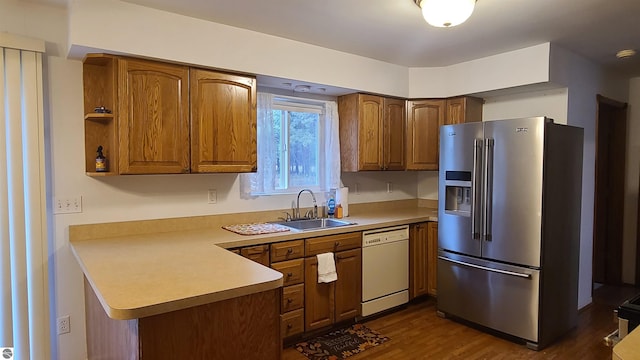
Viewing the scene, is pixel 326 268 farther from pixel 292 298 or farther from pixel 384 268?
pixel 384 268

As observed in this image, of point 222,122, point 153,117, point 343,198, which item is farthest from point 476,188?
point 153,117

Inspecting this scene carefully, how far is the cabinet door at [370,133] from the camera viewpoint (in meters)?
3.56

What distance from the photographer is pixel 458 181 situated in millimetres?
3205

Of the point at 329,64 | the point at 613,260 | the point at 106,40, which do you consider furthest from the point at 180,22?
the point at 613,260

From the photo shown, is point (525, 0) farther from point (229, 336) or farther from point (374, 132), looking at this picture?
point (229, 336)

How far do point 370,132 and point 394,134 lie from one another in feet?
1.06

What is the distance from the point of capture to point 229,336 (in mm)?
1610

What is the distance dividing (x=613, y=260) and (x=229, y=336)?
4.66m

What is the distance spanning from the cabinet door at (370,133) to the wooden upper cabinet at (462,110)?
729mm

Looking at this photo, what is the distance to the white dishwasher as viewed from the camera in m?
3.24

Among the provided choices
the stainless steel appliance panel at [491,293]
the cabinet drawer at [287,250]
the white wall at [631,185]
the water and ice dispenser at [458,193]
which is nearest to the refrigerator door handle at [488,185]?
the water and ice dispenser at [458,193]

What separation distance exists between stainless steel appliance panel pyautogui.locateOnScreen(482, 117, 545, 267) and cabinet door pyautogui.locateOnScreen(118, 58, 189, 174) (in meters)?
2.29

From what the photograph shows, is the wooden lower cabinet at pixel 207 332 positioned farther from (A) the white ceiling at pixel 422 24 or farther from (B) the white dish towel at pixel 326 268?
(A) the white ceiling at pixel 422 24

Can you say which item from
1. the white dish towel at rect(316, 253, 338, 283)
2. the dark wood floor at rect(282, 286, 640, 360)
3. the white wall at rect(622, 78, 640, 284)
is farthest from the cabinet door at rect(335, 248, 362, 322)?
the white wall at rect(622, 78, 640, 284)
